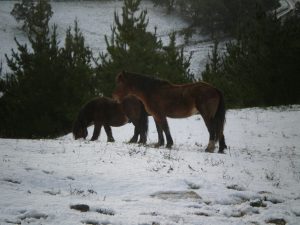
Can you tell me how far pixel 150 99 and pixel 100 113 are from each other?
9.77 ft

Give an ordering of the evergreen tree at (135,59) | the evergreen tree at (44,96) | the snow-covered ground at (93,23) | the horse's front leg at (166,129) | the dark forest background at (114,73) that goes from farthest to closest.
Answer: the snow-covered ground at (93,23)
the evergreen tree at (135,59)
the dark forest background at (114,73)
the evergreen tree at (44,96)
the horse's front leg at (166,129)

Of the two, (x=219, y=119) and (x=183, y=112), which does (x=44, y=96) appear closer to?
(x=183, y=112)

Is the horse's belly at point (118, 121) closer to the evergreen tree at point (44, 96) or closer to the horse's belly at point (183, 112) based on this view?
the horse's belly at point (183, 112)

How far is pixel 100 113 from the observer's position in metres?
13.1

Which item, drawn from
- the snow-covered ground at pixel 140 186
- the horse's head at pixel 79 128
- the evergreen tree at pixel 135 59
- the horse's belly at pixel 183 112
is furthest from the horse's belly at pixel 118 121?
the evergreen tree at pixel 135 59

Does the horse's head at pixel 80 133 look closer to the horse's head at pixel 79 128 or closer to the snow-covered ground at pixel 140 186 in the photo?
the horse's head at pixel 79 128

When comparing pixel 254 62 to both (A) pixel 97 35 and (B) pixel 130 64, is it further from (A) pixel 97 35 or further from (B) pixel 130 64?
(A) pixel 97 35

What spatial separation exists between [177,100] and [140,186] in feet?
14.7

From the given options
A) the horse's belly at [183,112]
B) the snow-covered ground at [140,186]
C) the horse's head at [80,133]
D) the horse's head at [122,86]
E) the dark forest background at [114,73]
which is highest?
the dark forest background at [114,73]

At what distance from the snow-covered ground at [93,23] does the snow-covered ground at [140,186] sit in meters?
36.6

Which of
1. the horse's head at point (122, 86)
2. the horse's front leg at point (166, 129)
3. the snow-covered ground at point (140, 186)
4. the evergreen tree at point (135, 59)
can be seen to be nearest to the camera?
the snow-covered ground at point (140, 186)

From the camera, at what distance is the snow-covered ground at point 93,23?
5114 centimetres

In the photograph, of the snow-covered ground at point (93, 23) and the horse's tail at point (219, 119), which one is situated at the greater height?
the snow-covered ground at point (93, 23)

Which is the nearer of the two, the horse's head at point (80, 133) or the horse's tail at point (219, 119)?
the horse's tail at point (219, 119)
